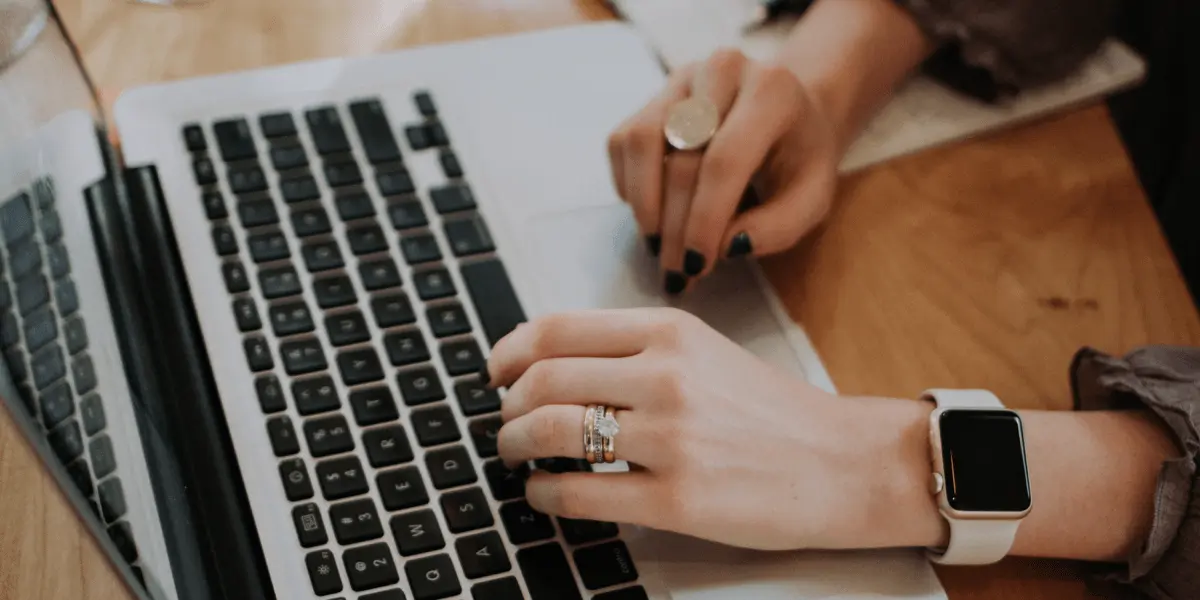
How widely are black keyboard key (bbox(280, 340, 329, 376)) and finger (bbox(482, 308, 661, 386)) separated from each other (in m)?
0.09

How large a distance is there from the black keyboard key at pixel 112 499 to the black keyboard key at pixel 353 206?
21cm

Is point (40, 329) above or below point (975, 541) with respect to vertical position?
above

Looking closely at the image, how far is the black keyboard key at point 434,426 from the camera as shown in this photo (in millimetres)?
514

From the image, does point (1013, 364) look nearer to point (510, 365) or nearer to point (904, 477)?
point (904, 477)

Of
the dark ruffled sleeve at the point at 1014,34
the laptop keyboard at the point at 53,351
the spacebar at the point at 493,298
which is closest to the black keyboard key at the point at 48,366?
the laptop keyboard at the point at 53,351

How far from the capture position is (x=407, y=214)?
0.61 m

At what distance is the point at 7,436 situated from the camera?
33cm

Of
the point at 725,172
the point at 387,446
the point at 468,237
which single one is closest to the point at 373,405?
the point at 387,446

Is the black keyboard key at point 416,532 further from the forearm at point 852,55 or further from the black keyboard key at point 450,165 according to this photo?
the forearm at point 852,55

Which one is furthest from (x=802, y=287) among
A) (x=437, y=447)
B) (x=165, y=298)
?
(x=165, y=298)

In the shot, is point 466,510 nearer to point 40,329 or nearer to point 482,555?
point 482,555

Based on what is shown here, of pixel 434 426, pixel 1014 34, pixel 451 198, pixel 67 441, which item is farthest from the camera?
pixel 1014 34

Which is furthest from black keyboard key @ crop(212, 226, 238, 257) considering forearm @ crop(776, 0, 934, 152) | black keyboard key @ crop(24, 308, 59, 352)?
forearm @ crop(776, 0, 934, 152)

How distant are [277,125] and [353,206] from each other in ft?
0.26
